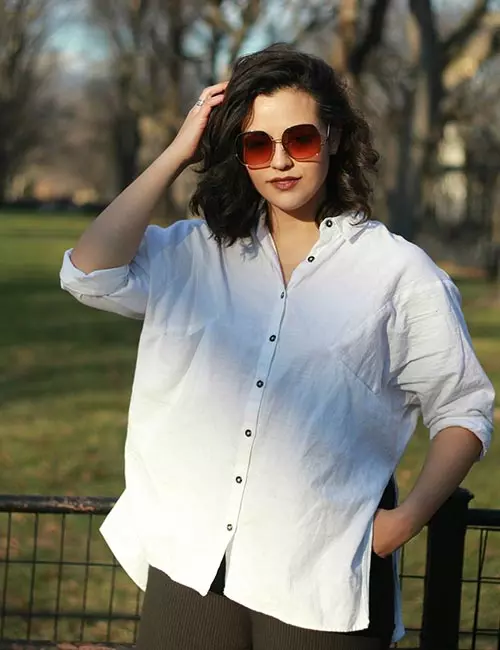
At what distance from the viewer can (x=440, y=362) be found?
2.08 meters

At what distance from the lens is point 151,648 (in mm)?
2180

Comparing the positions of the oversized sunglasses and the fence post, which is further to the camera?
the fence post

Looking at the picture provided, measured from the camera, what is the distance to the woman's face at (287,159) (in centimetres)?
208

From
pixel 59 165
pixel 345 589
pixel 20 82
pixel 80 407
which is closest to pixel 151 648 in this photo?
pixel 345 589

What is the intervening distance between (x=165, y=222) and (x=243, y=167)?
4249 cm

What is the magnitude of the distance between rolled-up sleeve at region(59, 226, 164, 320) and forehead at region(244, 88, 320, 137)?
0.33m

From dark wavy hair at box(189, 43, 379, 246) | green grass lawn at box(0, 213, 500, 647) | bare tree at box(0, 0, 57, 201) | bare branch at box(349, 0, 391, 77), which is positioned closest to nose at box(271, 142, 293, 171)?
dark wavy hair at box(189, 43, 379, 246)

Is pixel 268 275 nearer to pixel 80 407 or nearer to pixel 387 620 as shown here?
pixel 387 620

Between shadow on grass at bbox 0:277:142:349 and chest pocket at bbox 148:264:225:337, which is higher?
chest pocket at bbox 148:264:225:337

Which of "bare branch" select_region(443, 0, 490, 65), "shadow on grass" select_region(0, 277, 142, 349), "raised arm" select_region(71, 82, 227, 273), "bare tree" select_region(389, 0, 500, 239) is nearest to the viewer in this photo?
"raised arm" select_region(71, 82, 227, 273)

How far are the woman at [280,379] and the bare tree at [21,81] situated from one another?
51628 millimetres

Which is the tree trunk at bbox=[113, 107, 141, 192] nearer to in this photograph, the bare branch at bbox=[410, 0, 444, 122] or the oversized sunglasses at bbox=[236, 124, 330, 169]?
the bare branch at bbox=[410, 0, 444, 122]

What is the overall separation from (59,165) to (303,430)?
400 feet

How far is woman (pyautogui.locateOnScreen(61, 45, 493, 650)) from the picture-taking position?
2037 millimetres
